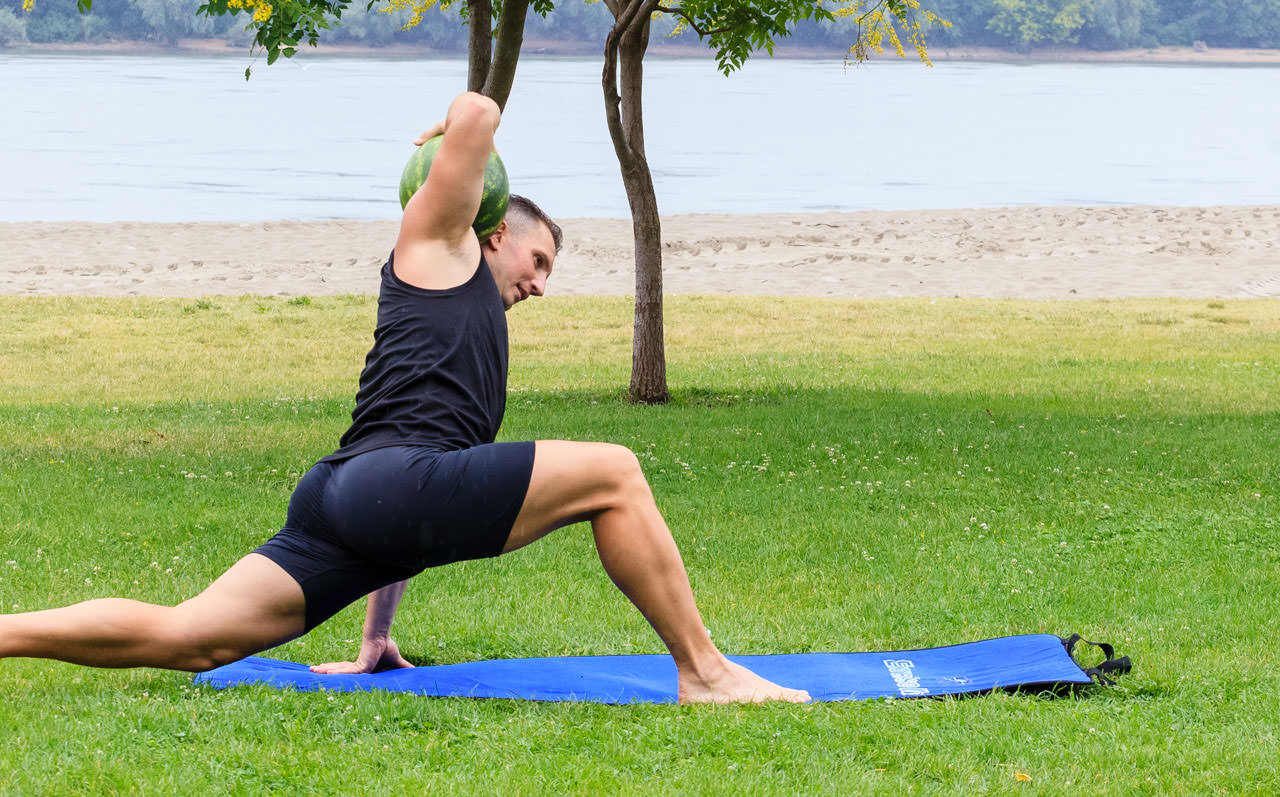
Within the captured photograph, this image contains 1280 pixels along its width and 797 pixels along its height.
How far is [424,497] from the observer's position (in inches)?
154

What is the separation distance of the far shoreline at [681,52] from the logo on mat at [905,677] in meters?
102

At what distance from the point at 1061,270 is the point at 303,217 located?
15328 millimetres

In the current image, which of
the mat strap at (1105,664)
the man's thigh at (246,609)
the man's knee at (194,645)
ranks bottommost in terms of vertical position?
the mat strap at (1105,664)

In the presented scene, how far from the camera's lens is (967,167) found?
45.7 metres

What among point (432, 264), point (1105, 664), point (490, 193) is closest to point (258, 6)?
point (490, 193)

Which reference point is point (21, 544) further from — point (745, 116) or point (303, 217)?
point (745, 116)

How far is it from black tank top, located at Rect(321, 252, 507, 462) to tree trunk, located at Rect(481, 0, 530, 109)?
4.71m

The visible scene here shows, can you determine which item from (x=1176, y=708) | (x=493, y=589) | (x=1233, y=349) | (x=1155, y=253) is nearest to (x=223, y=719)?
(x=493, y=589)

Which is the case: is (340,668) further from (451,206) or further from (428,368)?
(451,206)

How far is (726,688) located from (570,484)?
867mm

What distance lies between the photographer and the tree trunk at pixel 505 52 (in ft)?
28.3

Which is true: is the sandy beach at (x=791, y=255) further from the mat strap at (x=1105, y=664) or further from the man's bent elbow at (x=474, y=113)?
the man's bent elbow at (x=474, y=113)

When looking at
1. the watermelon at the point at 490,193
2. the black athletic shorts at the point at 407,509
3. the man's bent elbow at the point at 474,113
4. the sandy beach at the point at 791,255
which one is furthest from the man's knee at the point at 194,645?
the sandy beach at the point at 791,255

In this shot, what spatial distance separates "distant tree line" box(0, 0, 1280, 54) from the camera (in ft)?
305
